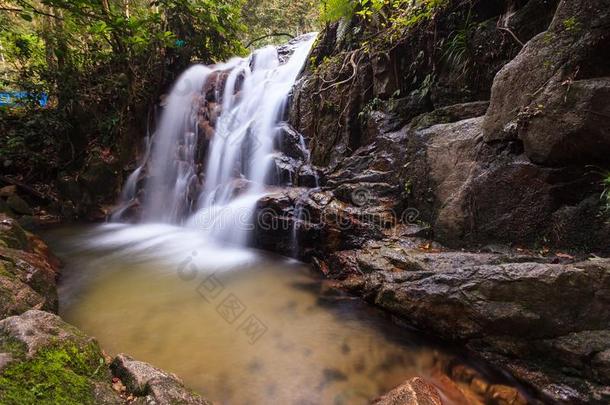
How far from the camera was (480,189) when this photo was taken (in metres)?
3.59

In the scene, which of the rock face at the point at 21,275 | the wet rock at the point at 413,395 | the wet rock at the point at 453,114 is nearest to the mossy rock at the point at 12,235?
the rock face at the point at 21,275

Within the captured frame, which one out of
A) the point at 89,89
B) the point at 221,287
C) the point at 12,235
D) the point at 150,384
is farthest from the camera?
the point at 89,89

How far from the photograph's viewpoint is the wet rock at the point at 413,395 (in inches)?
90.7

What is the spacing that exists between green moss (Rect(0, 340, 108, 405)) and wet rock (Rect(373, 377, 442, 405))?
198 cm

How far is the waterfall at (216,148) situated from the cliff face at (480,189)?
4.24 feet

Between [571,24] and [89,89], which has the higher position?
[89,89]

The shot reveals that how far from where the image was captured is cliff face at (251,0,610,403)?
2598 millimetres

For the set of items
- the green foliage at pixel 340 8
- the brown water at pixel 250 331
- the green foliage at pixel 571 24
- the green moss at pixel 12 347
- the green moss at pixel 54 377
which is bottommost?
the brown water at pixel 250 331

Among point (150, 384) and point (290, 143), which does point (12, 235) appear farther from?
point (290, 143)

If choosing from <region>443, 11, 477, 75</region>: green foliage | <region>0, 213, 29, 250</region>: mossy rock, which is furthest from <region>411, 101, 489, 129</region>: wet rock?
<region>0, 213, 29, 250</region>: mossy rock

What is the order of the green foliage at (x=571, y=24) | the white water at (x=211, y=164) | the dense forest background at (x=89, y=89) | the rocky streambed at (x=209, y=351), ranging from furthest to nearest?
1. the dense forest background at (x=89, y=89)
2. the white water at (x=211, y=164)
3. the green foliage at (x=571, y=24)
4. the rocky streambed at (x=209, y=351)

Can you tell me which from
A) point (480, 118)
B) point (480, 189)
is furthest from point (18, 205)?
point (480, 118)

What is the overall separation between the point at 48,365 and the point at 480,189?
4054mm

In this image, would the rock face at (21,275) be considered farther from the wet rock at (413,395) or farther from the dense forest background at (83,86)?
the dense forest background at (83,86)
